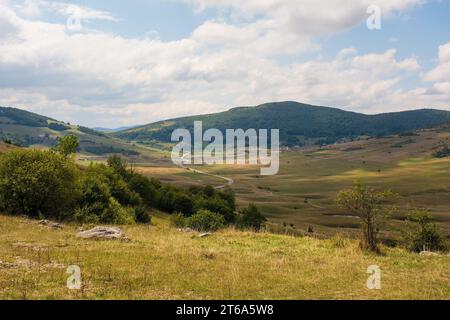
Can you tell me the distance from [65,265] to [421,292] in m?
15.4

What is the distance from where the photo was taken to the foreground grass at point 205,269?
609 inches

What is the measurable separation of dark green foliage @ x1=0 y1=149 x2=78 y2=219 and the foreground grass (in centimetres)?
953

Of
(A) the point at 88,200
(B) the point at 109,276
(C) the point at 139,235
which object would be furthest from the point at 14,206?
(B) the point at 109,276

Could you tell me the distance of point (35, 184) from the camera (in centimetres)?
3953

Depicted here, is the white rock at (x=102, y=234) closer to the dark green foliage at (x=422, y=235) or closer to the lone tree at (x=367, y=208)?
the lone tree at (x=367, y=208)

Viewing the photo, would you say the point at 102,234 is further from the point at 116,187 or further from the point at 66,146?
the point at 66,146

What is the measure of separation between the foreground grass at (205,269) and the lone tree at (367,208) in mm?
1129

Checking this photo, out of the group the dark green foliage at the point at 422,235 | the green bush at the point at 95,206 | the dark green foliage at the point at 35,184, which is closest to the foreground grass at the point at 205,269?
the dark green foliage at the point at 35,184

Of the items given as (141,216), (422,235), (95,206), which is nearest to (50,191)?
(95,206)

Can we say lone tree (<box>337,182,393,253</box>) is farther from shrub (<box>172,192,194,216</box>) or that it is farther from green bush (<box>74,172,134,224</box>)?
shrub (<box>172,192,194,216</box>)

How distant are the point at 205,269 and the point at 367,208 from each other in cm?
1330

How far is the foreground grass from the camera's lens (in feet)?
50.8
